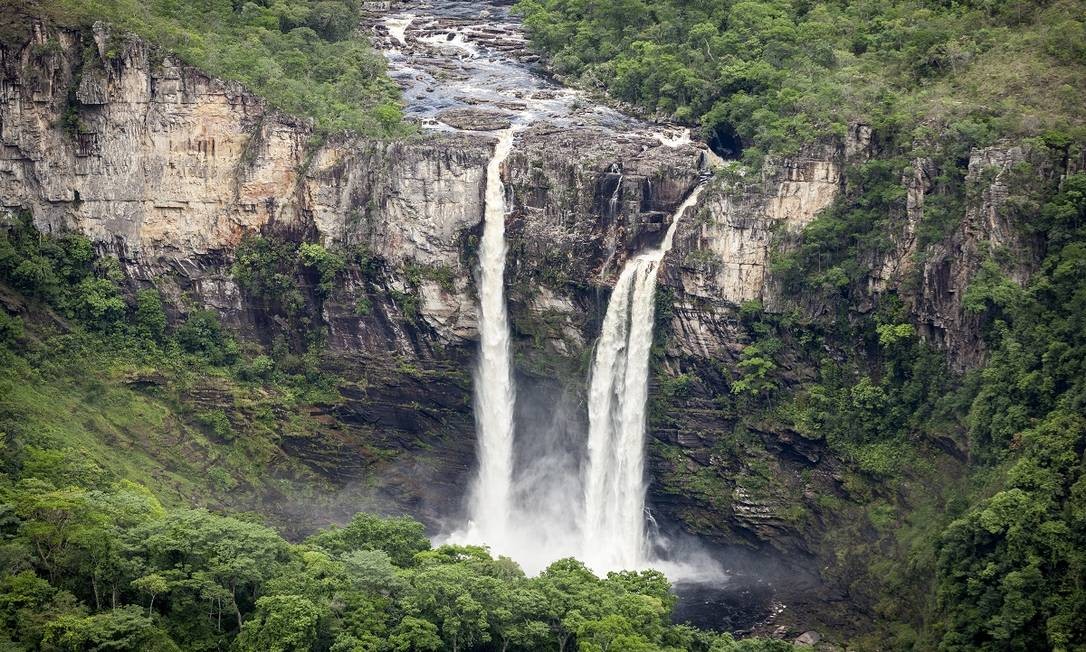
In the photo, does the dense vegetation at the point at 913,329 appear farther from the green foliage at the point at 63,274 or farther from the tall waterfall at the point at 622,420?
the green foliage at the point at 63,274

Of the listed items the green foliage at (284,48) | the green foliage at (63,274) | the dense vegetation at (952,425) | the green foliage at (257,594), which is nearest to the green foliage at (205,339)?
the green foliage at (63,274)

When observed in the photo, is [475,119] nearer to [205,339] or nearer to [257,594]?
[205,339]

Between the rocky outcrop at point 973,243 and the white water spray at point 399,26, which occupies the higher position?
the white water spray at point 399,26

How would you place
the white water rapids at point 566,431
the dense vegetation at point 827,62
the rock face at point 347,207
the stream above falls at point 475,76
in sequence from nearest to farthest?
the dense vegetation at point 827,62 < the white water rapids at point 566,431 < the rock face at point 347,207 < the stream above falls at point 475,76

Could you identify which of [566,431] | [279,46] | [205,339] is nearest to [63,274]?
[205,339]

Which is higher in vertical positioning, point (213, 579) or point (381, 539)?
point (213, 579)

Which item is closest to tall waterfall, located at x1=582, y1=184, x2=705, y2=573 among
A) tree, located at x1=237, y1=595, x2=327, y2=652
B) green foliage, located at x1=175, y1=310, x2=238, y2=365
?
green foliage, located at x1=175, y1=310, x2=238, y2=365
